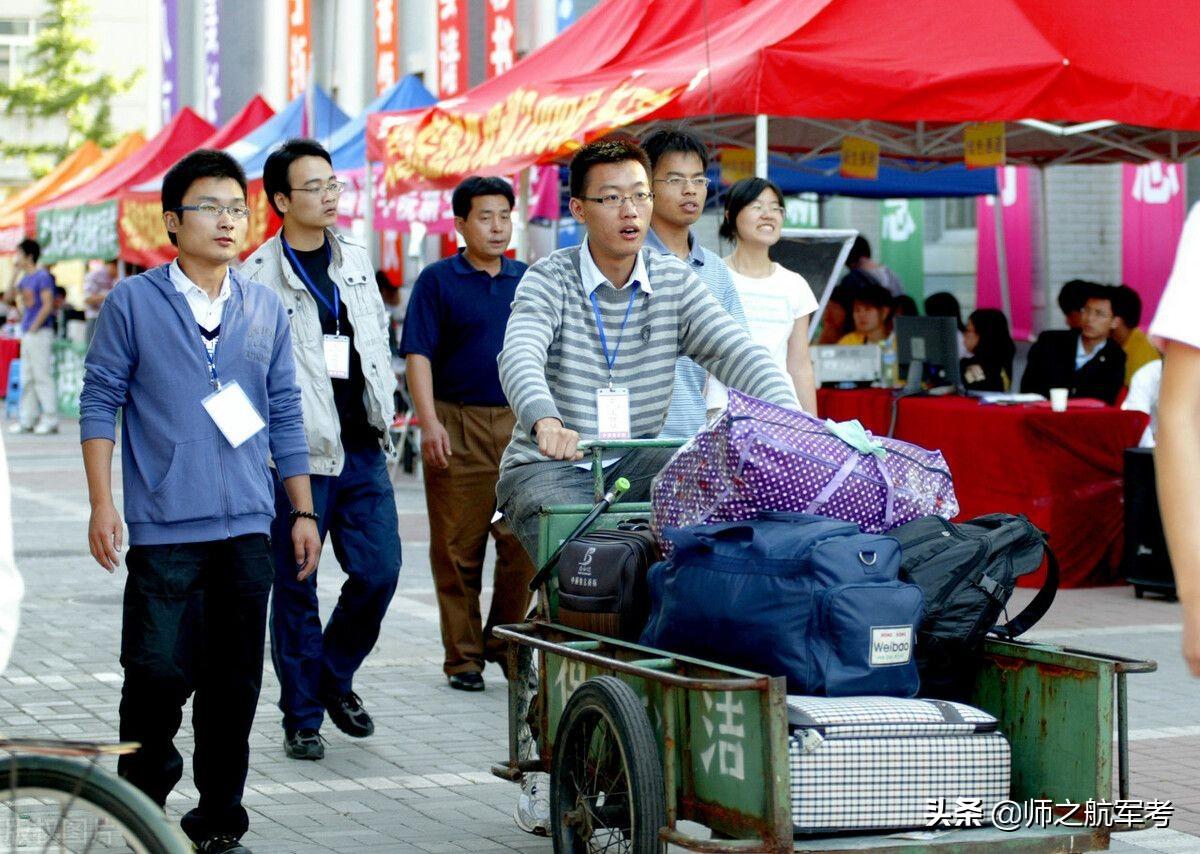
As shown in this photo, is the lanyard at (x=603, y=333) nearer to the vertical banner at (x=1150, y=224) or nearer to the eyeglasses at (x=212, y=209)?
the eyeglasses at (x=212, y=209)

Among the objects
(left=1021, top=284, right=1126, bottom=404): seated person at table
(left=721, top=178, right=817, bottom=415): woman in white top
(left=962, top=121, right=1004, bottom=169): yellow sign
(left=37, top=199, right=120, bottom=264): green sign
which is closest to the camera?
(left=721, top=178, right=817, bottom=415): woman in white top

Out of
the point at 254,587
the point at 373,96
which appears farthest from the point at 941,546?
the point at 373,96

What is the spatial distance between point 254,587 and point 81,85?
159 ft

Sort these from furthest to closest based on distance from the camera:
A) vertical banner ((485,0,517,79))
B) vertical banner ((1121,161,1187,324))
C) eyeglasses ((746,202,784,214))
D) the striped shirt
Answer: vertical banner ((485,0,517,79))
vertical banner ((1121,161,1187,324))
eyeglasses ((746,202,784,214))
the striped shirt

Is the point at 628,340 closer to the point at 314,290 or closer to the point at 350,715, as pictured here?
the point at 314,290

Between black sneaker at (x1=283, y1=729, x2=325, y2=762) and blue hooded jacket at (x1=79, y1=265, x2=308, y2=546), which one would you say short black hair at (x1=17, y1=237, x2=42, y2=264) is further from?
blue hooded jacket at (x1=79, y1=265, x2=308, y2=546)

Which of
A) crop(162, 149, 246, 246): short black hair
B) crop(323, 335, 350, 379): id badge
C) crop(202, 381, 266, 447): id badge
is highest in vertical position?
crop(162, 149, 246, 246): short black hair

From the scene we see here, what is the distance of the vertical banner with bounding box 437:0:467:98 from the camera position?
24.3 meters

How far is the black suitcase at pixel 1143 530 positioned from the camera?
1028 centimetres

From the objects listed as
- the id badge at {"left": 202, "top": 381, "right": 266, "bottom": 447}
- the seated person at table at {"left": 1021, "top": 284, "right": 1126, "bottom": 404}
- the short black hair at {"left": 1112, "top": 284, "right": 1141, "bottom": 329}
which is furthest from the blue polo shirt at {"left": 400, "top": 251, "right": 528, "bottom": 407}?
the short black hair at {"left": 1112, "top": 284, "right": 1141, "bottom": 329}

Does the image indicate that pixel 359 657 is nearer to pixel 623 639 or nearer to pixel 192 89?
pixel 623 639

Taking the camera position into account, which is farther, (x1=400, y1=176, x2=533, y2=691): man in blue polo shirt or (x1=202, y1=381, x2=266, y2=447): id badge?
(x1=400, y1=176, x2=533, y2=691): man in blue polo shirt

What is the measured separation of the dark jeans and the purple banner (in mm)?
35648

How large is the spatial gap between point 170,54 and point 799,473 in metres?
38.4
